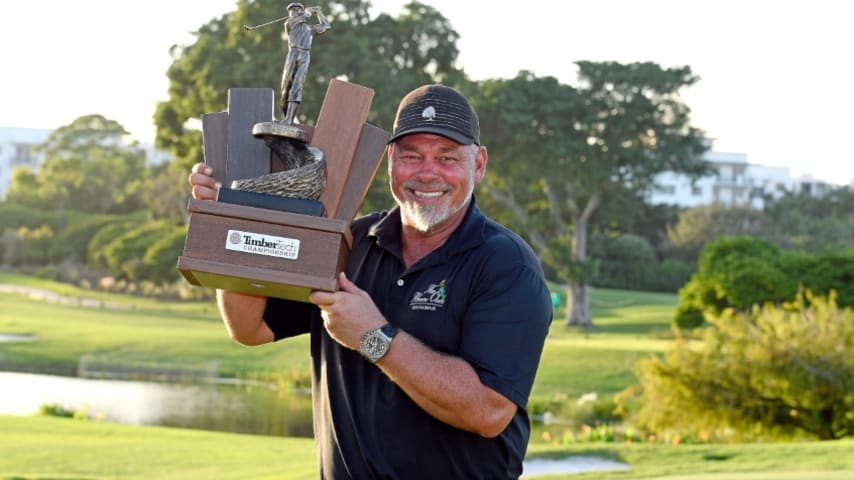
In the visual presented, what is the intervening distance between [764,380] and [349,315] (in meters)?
14.7

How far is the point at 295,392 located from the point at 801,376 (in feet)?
38.6

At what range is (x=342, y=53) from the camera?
130 ft

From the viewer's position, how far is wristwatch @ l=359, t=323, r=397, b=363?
3.28 meters

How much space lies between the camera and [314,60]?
131 feet

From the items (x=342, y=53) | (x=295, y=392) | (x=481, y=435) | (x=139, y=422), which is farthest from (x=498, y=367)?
(x=342, y=53)

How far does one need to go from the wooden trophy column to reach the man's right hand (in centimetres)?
5

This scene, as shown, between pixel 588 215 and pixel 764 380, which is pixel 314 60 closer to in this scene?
pixel 588 215

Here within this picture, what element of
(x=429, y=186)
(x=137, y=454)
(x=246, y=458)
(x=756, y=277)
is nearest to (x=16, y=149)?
(x=756, y=277)

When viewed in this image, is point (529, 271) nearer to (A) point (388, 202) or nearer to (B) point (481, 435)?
(B) point (481, 435)

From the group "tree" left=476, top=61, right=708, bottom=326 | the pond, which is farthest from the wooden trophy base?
"tree" left=476, top=61, right=708, bottom=326

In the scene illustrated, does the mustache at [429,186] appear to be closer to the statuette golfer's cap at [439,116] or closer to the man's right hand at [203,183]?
the statuette golfer's cap at [439,116]

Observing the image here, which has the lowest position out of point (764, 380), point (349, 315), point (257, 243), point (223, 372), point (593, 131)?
point (223, 372)

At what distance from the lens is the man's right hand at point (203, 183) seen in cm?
359

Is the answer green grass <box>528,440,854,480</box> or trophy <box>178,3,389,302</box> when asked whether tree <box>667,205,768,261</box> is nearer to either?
green grass <box>528,440,854,480</box>
